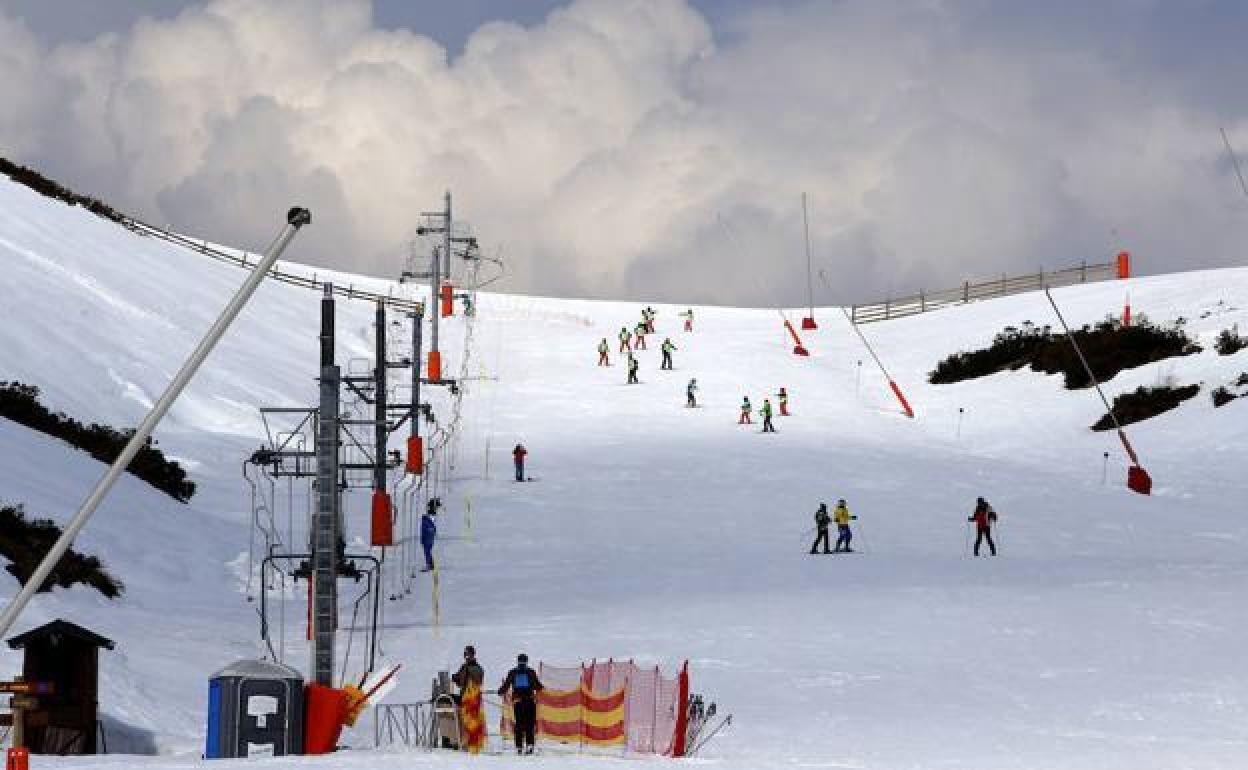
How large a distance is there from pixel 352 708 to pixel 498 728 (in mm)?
2946

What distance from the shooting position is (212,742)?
1930cm

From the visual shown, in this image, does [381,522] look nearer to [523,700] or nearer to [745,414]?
[523,700]

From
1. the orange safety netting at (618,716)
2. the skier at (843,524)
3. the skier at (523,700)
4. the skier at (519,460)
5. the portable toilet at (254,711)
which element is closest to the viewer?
the skier at (523,700)

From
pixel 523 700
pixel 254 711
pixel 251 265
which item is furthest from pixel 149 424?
pixel 251 265

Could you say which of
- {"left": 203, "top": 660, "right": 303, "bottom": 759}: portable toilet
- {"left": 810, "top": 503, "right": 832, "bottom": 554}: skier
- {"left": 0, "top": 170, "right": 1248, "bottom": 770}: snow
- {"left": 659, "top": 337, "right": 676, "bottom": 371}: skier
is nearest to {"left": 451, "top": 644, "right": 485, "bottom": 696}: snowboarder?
{"left": 0, "top": 170, "right": 1248, "bottom": 770}: snow

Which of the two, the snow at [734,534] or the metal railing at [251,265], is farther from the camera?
the metal railing at [251,265]

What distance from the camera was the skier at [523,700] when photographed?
61.9 feet

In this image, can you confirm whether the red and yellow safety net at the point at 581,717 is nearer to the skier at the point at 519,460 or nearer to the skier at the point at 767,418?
the skier at the point at 519,460

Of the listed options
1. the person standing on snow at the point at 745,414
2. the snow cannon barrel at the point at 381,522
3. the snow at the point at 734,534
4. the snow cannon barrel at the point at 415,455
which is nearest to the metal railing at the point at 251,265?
the snow at the point at 734,534

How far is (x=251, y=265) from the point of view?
86875 millimetres

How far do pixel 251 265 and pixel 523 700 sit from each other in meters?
70.3

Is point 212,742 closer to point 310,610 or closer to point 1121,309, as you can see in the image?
point 310,610

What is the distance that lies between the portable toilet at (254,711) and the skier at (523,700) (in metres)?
2.30

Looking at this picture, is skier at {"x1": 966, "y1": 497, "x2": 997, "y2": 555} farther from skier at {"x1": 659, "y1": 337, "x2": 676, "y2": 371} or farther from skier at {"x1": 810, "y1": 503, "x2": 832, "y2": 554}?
skier at {"x1": 659, "y1": 337, "x2": 676, "y2": 371}
